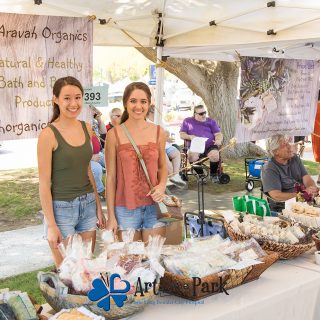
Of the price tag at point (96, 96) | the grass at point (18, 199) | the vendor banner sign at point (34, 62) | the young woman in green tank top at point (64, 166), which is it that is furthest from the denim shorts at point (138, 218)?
the grass at point (18, 199)

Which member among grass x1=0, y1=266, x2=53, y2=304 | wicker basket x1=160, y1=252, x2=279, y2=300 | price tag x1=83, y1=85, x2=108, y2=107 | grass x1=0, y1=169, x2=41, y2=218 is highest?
price tag x1=83, y1=85, x2=108, y2=107

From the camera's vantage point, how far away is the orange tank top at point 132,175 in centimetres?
281

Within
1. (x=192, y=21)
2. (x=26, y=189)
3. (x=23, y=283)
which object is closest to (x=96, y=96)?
(x=192, y=21)

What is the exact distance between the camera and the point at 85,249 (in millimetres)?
2023

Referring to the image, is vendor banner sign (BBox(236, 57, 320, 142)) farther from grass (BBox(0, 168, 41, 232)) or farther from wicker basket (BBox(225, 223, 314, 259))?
grass (BBox(0, 168, 41, 232))

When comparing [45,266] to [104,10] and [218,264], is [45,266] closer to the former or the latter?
[104,10]

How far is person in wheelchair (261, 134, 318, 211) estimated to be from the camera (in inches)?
164

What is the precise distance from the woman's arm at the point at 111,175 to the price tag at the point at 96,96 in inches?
31.2

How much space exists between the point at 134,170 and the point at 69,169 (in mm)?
410

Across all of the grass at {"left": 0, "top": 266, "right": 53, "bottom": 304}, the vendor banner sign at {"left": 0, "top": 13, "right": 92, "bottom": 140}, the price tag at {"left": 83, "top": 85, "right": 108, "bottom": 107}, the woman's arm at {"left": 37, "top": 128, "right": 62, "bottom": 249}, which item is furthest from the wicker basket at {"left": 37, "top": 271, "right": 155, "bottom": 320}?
the grass at {"left": 0, "top": 266, "right": 53, "bottom": 304}

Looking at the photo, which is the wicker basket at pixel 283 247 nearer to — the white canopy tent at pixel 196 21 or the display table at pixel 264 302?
the display table at pixel 264 302

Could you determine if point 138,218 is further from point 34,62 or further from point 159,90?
point 159,90

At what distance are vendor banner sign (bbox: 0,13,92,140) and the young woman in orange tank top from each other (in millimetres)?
Answer: 720

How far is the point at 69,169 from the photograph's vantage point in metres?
2.60
